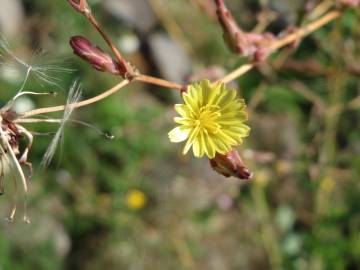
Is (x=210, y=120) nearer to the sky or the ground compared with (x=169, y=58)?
nearer to the ground

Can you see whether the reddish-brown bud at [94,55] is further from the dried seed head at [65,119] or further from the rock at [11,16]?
the rock at [11,16]

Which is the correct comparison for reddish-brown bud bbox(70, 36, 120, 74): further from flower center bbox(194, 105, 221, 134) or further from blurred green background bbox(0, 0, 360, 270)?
blurred green background bbox(0, 0, 360, 270)

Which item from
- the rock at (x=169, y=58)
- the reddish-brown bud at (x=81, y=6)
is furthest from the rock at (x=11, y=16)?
the reddish-brown bud at (x=81, y=6)

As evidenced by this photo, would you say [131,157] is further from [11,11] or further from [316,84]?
[11,11]


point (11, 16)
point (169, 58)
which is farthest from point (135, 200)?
point (11, 16)

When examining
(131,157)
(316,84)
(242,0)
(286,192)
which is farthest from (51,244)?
(242,0)

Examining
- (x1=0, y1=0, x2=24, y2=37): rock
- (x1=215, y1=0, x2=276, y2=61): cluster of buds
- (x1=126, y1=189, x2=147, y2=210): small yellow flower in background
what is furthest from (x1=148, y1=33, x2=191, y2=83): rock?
(x1=215, y1=0, x2=276, y2=61): cluster of buds

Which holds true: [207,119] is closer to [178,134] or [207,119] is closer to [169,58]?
[178,134]
